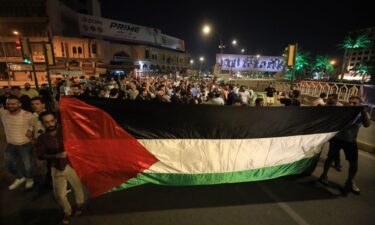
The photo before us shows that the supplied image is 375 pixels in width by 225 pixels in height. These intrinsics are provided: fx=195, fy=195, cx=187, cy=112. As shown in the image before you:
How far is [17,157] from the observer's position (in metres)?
3.86

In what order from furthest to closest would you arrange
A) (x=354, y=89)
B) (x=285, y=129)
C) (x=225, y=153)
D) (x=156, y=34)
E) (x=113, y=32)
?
(x=156, y=34), (x=113, y=32), (x=354, y=89), (x=285, y=129), (x=225, y=153)

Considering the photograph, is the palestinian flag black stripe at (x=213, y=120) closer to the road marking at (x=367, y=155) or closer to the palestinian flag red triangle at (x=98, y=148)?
the palestinian flag red triangle at (x=98, y=148)

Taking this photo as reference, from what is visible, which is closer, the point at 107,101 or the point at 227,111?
the point at 107,101

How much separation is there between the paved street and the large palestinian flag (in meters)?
0.41

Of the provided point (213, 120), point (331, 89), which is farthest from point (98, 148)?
point (331, 89)

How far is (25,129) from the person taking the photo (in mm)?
3625

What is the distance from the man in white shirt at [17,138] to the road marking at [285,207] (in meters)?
4.61

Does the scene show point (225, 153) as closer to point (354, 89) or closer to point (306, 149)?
point (306, 149)

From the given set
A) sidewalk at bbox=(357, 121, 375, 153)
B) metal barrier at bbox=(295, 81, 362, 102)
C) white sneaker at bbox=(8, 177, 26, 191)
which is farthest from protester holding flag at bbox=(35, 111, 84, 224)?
metal barrier at bbox=(295, 81, 362, 102)

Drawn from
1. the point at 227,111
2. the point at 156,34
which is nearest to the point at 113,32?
the point at 156,34

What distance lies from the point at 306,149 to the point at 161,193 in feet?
9.62

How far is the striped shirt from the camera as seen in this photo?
3.55m

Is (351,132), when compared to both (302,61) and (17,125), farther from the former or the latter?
(302,61)

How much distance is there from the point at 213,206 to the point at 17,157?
391 cm
